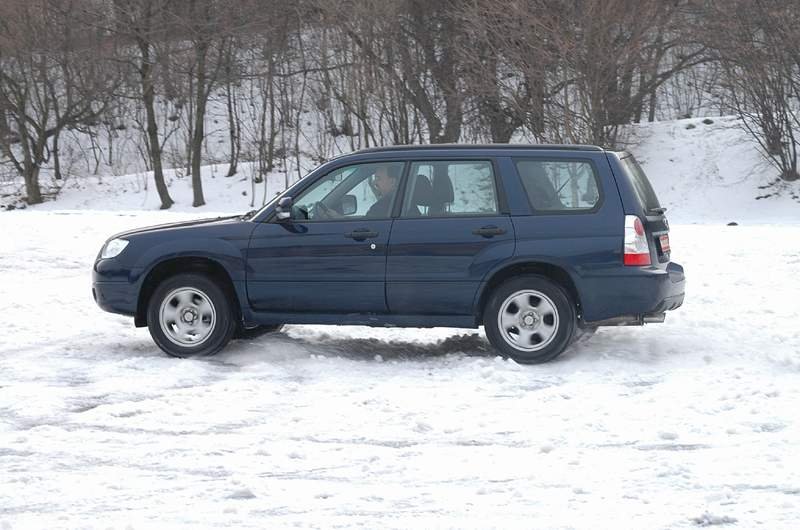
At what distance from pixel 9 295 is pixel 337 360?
5.81m

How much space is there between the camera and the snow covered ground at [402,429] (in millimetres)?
5117

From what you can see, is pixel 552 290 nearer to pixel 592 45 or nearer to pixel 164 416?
pixel 164 416

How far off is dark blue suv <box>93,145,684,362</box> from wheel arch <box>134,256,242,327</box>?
13 mm

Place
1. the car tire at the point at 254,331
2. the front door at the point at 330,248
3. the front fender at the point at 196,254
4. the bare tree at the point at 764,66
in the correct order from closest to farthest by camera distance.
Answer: the front door at the point at 330,248 < the front fender at the point at 196,254 < the car tire at the point at 254,331 < the bare tree at the point at 764,66

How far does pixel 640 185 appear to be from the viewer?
918 centimetres

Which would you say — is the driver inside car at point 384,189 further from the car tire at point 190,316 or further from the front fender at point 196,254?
the car tire at point 190,316

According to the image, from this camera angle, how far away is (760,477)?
18.3 ft

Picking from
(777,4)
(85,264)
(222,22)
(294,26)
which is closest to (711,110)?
(777,4)

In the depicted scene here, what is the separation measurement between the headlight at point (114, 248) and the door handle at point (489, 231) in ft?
9.66

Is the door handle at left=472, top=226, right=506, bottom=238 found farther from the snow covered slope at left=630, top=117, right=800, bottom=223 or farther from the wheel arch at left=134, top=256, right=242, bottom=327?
the snow covered slope at left=630, top=117, right=800, bottom=223

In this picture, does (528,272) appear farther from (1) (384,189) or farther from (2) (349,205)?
(2) (349,205)

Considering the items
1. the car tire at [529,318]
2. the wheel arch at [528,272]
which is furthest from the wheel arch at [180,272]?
the car tire at [529,318]

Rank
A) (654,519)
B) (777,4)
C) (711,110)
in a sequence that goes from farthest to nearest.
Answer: (711,110)
(777,4)
(654,519)

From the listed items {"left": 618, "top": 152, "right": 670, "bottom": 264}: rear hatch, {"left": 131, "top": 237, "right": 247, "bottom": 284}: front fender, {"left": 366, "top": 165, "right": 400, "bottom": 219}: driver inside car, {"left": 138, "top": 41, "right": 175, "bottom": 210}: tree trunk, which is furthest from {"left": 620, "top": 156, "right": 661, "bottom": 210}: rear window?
{"left": 138, "top": 41, "right": 175, "bottom": 210}: tree trunk
